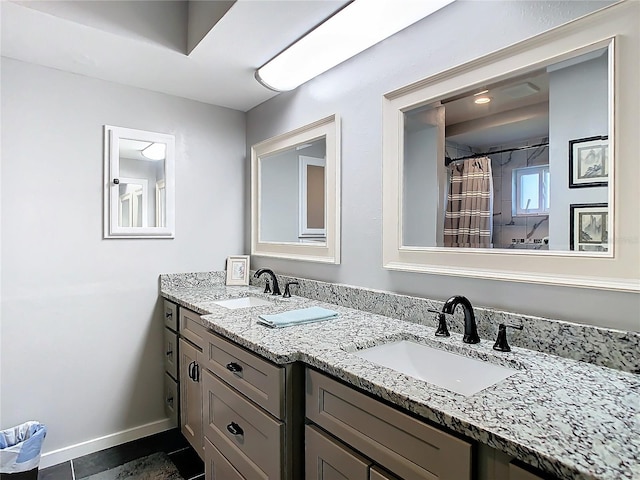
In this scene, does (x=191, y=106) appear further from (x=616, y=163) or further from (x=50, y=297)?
(x=616, y=163)

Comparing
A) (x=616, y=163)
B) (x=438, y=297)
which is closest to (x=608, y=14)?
(x=616, y=163)

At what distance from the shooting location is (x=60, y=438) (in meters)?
2.09

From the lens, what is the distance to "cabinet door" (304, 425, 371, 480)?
0.96 m

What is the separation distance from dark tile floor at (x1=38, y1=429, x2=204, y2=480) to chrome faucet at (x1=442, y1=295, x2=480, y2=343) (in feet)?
5.22

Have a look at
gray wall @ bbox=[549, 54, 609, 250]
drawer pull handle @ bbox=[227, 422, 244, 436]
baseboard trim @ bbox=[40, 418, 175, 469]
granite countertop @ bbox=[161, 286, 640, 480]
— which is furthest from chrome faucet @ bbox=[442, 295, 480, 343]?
baseboard trim @ bbox=[40, 418, 175, 469]

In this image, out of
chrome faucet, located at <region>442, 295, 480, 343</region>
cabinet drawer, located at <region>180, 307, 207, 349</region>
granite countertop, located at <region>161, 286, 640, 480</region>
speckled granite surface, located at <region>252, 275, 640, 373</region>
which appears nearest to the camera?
granite countertop, located at <region>161, 286, 640, 480</region>

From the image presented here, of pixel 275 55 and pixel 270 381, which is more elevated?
pixel 275 55

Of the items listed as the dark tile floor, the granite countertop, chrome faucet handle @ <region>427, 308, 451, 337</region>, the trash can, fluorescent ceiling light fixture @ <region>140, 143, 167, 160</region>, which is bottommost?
the dark tile floor

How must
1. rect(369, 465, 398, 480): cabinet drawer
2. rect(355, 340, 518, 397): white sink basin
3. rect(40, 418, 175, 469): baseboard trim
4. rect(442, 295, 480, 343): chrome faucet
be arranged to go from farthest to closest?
rect(40, 418, 175, 469): baseboard trim
rect(442, 295, 480, 343): chrome faucet
rect(355, 340, 518, 397): white sink basin
rect(369, 465, 398, 480): cabinet drawer

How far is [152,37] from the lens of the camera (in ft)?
6.00

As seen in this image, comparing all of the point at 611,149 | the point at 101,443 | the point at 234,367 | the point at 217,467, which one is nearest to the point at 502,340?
the point at 611,149

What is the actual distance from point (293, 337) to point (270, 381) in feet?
0.59

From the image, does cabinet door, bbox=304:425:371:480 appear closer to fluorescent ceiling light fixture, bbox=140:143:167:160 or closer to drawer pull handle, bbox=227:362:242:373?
drawer pull handle, bbox=227:362:242:373

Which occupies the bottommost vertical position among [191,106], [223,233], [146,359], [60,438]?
[60,438]
